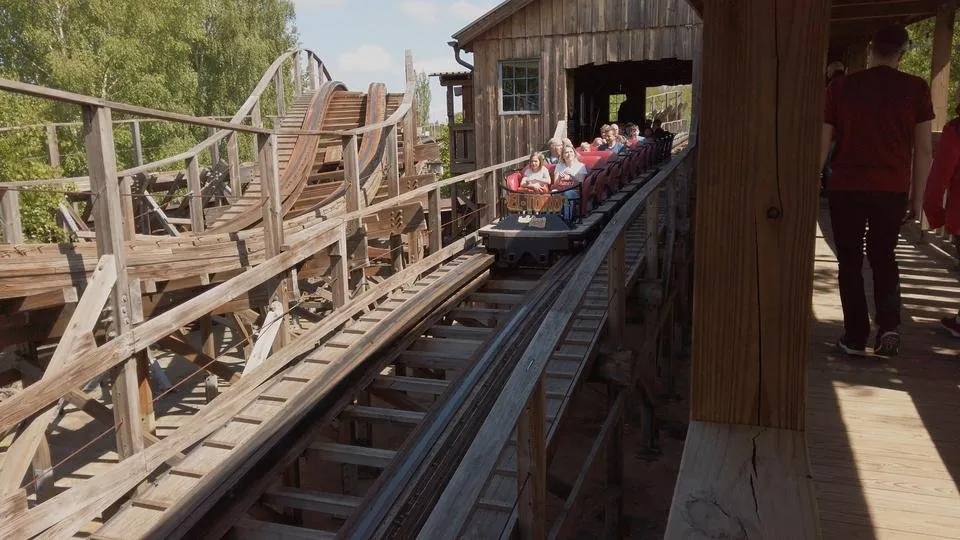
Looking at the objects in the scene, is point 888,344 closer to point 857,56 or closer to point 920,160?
point 920,160

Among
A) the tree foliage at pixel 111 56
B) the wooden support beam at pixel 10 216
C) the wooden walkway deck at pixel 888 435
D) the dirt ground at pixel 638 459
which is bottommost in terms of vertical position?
the dirt ground at pixel 638 459

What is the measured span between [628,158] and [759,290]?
462 inches

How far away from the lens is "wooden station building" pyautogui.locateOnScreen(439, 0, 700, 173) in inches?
623

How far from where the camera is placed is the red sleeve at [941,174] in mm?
4395

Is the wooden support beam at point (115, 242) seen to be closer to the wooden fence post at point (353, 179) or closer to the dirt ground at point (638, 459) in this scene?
the dirt ground at point (638, 459)

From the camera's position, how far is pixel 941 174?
443 cm

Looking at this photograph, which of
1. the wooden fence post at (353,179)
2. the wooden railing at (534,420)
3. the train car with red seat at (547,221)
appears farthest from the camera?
the train car with red seat at (547,221)

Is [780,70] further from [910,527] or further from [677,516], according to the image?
[910,527]

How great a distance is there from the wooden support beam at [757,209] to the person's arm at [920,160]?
268 centimetres

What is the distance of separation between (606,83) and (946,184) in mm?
22515

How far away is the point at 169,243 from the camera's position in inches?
308

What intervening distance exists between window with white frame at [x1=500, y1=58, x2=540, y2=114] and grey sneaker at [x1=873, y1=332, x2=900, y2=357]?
43.5ft

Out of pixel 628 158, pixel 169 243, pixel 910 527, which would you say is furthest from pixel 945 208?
pixel 628 158

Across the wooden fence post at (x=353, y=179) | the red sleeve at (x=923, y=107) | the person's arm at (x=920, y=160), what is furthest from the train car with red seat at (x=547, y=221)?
the red sleeve at (x=923, y=107)
